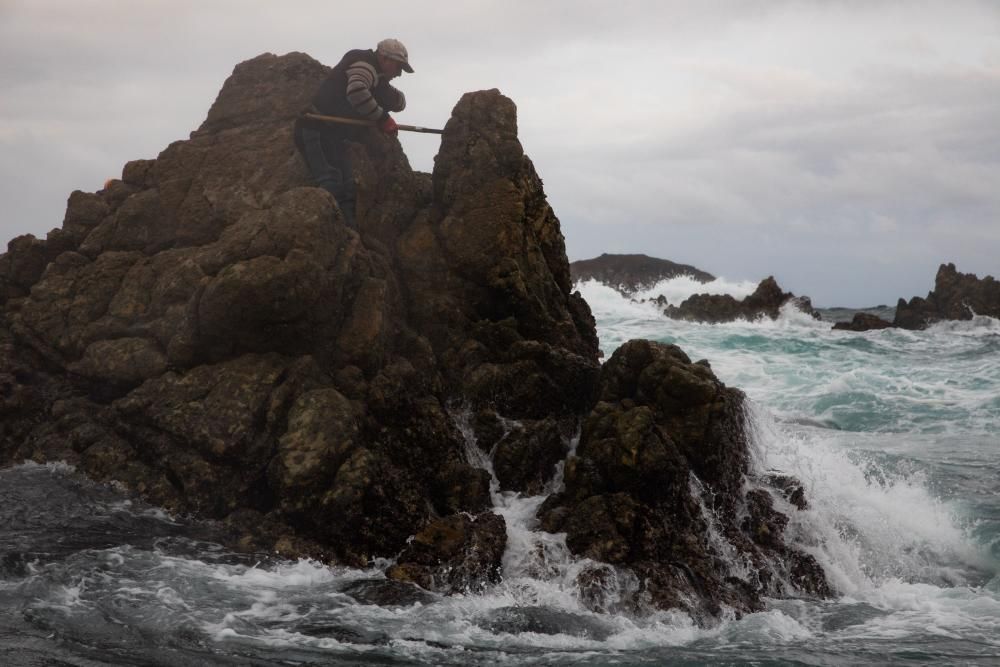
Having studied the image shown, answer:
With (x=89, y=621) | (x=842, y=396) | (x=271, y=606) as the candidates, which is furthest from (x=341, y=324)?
(x=842, y=396)

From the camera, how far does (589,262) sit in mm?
61219

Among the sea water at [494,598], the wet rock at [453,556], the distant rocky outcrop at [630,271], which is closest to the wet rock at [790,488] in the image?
the sea water at [494,598]

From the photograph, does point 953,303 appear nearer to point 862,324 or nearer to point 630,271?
point 862,324

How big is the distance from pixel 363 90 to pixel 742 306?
99.8ft

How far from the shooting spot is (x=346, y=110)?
39.2 ft

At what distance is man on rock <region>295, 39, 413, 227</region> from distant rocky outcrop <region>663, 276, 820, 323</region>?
28.6 metres

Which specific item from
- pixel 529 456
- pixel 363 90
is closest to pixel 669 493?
pixel 529 456

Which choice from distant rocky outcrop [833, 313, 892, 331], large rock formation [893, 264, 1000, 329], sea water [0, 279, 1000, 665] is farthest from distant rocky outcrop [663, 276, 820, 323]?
sea water [0, 279, 1000, 665]

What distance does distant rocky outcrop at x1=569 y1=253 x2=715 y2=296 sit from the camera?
57000mm

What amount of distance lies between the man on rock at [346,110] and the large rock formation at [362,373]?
1.25 ft

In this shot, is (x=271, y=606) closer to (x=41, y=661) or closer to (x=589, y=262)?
(x=41, y=661)

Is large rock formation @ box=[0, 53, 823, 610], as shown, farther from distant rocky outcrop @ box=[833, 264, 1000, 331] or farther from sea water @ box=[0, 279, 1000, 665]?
distant rocky outcrop @ box=[833, 264, 1000, 331]

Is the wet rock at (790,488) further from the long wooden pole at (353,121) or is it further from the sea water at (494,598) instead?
the long wooden pole at (353,121)

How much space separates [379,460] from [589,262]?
5335cm
